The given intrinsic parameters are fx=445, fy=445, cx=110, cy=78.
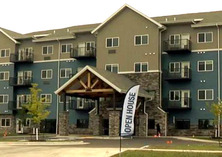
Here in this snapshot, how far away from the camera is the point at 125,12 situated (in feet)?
176

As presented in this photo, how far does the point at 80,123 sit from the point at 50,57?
1022 cm

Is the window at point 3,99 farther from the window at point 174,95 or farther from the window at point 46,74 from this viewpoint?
the window at point 174,95

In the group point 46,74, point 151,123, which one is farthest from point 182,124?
point 46,74

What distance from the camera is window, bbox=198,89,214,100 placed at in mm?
49747

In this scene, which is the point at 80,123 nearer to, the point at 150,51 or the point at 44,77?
the point at 44,77

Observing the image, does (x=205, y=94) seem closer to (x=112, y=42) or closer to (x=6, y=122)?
(x=112, y=42)

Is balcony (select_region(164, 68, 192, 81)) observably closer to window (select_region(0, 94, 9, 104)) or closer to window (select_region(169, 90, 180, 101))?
window (select_region(169, 90, 180, 101))

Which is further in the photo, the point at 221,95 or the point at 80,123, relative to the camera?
the point at 80,123

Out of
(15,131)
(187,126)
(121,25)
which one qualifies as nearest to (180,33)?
(121,25)

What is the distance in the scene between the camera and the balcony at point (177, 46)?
50.5 meters

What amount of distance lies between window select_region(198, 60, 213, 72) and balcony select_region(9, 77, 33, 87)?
23.6m

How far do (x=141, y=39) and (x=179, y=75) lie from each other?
614 cm

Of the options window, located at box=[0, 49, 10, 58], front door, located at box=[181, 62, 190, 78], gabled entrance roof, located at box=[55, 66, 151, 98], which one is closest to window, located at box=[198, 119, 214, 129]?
front door, located at box=[181, 62, 190, 78]

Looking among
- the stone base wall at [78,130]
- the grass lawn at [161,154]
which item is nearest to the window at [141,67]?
the stone base wall at [78,130]
